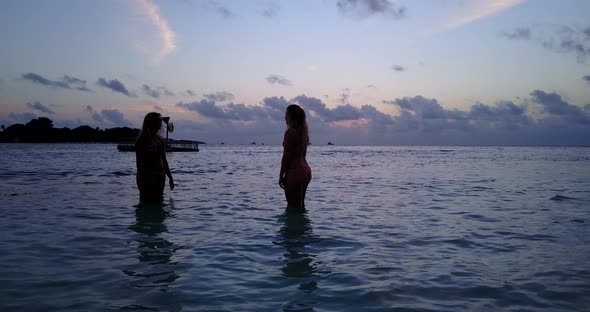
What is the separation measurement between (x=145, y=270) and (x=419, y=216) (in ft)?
19.9

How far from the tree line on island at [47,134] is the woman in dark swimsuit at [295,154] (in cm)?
17172

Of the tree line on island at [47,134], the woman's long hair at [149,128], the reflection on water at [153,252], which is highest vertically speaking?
the tree line on island at [47,134]

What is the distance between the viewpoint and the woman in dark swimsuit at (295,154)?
795 centimetres

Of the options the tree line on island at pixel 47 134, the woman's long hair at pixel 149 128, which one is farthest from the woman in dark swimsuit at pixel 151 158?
the tree line on island at pixel 47 134

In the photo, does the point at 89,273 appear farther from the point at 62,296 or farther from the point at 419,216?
the point at 419,216

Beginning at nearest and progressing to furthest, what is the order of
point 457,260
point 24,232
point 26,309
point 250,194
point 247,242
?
point 26,309 < point 457,260 < point 247,242 < point 24,232 < point 250,194

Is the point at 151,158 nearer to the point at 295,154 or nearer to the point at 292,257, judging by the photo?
the point at 295,154

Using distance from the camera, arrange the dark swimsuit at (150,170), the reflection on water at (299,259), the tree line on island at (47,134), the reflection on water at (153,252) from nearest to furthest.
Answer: the reflection on water at (299,259), the reflection on water at (153,252), the dark swimsuit at (150,170), the tree line on island at (47,134)

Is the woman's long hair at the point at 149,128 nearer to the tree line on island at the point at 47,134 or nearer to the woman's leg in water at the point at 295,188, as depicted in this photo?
the woman's leg in water at the point at 295,188

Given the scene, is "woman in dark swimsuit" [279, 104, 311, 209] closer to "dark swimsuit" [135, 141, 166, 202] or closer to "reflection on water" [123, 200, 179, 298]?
"reflection on water" [123, 200, 179, 298]

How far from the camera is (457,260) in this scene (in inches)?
211

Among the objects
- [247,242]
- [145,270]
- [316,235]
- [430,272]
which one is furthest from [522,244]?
[145,270]

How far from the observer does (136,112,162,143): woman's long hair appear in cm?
891

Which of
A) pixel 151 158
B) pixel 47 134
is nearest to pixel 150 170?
pixel 151 158
